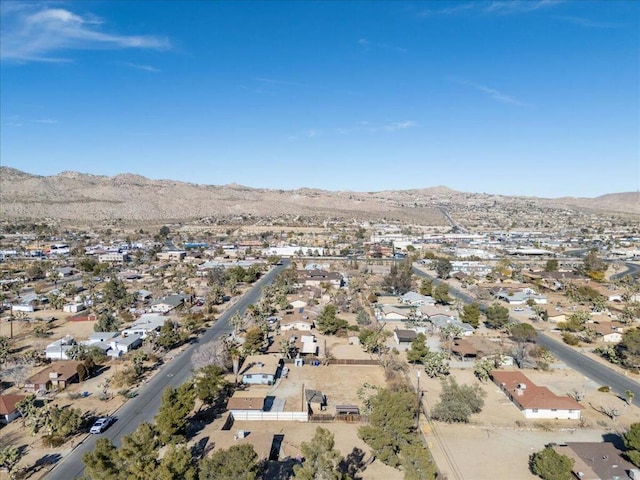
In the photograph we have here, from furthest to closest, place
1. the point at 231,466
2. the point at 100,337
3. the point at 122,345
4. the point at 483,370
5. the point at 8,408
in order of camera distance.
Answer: the point at 100,337 → the point at 122,345 → the point at 483,370 → the point at 8,408 → the point at 231,466

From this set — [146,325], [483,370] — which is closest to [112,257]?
[146,325]

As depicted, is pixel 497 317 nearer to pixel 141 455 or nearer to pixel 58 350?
pixel 141 455

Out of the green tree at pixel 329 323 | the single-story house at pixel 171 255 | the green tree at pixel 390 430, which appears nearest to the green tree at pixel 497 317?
the green tree at pixel 329 323

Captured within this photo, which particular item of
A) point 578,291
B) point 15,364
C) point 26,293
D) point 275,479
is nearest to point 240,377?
point 275,479

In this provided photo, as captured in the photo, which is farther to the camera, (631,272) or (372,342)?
(631,272)

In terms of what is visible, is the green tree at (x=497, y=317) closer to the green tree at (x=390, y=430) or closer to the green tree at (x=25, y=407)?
the green tree at (x=390, y=430)

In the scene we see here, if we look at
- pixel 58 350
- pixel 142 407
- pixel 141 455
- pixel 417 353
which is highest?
pixel 141 455

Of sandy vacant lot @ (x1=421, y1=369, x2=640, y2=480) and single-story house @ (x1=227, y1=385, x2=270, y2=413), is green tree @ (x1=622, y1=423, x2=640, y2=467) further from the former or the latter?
single-story house @ (x1=227, y1=385, x2=270, y2=413)
